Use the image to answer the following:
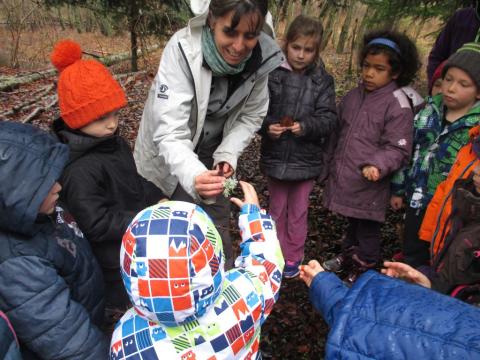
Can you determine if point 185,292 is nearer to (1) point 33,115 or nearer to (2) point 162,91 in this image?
(2) point 162,91

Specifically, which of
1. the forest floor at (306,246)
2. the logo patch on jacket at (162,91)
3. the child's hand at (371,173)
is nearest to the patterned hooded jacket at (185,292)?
the logo patch on jacket at (162,91)

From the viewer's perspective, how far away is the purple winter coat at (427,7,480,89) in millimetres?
3725

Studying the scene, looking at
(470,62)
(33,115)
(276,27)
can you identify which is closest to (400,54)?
(470,62)

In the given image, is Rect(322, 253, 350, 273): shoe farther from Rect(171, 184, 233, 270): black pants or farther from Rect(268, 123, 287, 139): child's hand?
Rect(268, 123, 287, 139): child's hand

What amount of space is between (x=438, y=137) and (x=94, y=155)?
2462 mm

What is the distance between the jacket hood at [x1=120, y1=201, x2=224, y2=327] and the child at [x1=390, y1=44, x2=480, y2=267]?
221 cm

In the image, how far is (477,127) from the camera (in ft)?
7.71

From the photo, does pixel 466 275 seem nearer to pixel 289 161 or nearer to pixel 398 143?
pixel 398 143

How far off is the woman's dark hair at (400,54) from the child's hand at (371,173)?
2.54ft

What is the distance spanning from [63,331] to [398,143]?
2620 millimetres

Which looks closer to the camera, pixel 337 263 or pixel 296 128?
pixel 296 128

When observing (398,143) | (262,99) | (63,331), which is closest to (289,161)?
(262,99)

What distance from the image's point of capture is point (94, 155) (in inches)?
78.7

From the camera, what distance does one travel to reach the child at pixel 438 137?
8.45 ft
